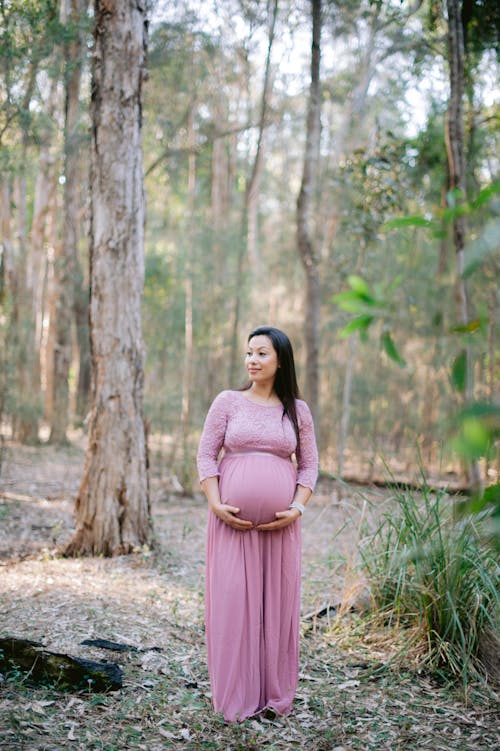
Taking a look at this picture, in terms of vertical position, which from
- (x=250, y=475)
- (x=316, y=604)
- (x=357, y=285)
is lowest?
(x=316, y=604)

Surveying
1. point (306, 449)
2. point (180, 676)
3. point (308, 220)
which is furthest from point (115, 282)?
point (308, 220)

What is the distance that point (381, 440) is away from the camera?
15250 mm

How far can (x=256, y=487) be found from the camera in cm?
315

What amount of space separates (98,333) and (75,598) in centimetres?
204

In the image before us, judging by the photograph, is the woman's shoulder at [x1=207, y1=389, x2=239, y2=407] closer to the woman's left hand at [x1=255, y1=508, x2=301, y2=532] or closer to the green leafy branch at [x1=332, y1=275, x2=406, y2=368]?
the woman's left hand at [x1=255, y1=508, x2=301, y2=532]

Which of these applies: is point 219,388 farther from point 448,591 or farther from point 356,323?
point 356,323

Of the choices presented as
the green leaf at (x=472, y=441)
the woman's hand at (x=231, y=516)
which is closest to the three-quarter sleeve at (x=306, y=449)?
the woman's hand at (x=231, y=516)

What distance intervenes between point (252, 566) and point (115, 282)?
2990 millimetres

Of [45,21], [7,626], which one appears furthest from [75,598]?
[45,21]

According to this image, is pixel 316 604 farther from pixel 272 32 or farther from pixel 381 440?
pixel 381 440

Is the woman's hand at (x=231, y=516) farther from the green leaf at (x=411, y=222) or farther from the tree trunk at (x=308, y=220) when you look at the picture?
the tree trunk at (x=308, y=220)

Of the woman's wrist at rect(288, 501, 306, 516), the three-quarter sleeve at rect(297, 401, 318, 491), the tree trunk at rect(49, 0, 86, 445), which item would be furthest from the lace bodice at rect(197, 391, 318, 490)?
the tree trunk at rect(49, 0, 86, 445)

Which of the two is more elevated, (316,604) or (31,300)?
(31,300)

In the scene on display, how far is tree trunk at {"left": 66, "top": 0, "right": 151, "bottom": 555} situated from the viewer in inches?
212
